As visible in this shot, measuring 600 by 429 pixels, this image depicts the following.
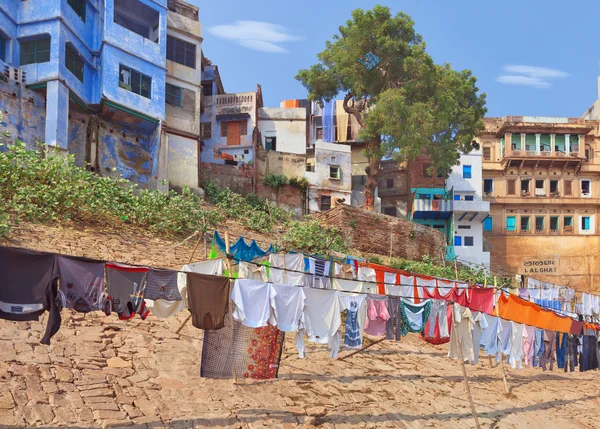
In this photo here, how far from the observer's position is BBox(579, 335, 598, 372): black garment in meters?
17.5

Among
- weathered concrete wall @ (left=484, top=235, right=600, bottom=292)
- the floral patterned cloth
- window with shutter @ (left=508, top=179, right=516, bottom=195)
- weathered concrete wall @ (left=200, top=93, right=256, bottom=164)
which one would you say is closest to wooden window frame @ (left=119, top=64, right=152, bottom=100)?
weathered concrete wall @ (left=200, top=93, right=256, bottom=164)

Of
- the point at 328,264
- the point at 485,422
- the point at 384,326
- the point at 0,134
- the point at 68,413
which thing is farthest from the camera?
the point at 0,134

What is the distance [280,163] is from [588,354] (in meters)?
22.9

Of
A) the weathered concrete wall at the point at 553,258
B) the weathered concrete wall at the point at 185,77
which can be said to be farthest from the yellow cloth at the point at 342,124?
the weathered concrete wall at the point at 185,77

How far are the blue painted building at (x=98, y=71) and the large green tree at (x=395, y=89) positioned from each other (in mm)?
10560

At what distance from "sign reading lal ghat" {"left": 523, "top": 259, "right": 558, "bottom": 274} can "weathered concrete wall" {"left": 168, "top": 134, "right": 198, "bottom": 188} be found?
982 inches

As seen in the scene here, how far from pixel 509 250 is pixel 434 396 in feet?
102

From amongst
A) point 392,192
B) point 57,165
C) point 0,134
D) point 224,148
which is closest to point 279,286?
point 57,165

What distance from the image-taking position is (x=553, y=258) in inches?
1697

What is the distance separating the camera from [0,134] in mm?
21766

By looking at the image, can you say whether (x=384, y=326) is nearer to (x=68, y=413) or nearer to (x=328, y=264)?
(x=328, y=264)

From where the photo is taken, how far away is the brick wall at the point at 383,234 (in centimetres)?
3195

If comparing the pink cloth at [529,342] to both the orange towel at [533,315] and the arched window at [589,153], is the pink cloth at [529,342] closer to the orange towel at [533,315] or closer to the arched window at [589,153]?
the orange towel at [533,315]

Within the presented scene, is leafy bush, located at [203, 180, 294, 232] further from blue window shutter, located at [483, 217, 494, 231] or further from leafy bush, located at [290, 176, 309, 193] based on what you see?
blue window shutter, located at [483, 217, 494, 231]
